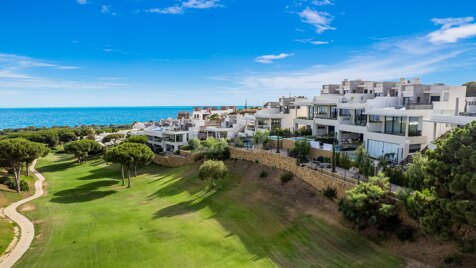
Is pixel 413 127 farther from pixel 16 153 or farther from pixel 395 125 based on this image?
pixel 16 153

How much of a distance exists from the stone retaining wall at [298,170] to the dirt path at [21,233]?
26412 mm

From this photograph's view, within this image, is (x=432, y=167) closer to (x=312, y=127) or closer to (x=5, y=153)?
(x=312, y=127)

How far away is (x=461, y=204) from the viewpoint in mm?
16844

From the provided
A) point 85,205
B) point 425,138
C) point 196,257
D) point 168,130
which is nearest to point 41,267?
point 196,257

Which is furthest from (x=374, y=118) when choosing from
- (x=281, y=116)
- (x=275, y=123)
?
(x=275, y=123)

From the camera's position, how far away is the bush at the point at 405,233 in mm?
22906

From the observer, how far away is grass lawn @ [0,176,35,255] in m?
31.5

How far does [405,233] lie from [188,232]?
58.2ft

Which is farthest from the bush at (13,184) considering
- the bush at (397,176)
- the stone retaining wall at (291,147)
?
the bush at (397,176)

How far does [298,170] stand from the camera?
1468 inches

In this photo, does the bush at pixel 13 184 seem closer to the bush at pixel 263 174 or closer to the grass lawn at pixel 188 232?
the grass lawn at pixel 188 232

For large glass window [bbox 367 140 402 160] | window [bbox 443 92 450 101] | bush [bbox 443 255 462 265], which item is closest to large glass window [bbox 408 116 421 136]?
large glass window [bbox 367 140 402 160]

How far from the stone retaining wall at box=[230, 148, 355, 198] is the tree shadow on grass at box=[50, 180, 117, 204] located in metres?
19.8

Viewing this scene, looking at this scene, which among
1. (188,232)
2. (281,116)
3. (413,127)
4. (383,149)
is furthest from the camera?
(281,116)
